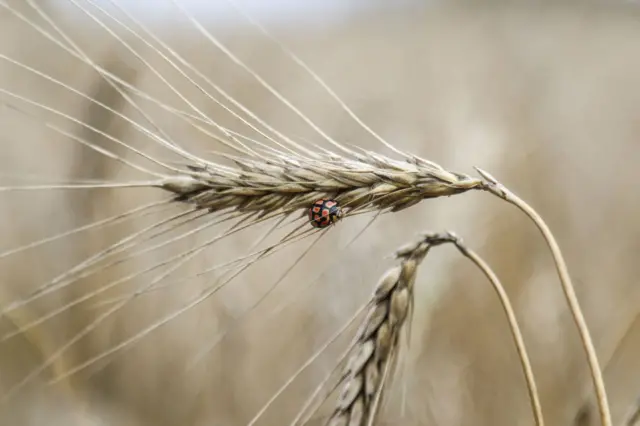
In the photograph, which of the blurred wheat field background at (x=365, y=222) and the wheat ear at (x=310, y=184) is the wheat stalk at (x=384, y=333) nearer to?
the wheat ear at (x=310, y=184)

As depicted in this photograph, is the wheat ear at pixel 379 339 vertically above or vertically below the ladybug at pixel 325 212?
below

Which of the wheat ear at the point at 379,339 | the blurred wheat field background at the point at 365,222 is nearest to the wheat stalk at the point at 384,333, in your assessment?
the wheat ear at the point at 379,339

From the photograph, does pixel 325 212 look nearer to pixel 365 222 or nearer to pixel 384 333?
pixel 384 333

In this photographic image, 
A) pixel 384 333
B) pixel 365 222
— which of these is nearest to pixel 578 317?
pixel 384 333

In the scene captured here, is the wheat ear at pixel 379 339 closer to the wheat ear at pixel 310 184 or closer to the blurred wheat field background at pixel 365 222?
the wheat ear at pixel 310 184

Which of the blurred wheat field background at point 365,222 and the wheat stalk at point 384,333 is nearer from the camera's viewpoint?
the wheat stalk at point 384,333

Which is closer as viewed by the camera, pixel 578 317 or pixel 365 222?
pixel 578 317

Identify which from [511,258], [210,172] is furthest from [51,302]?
[511,258]

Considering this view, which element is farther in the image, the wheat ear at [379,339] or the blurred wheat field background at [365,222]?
the blurred wheat field background at [365,222]

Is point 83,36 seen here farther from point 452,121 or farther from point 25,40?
point 452,121
